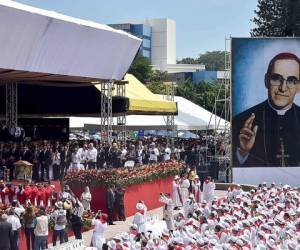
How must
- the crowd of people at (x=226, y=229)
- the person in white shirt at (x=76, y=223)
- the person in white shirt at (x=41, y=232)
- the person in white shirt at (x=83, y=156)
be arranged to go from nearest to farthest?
the crowd of people at (x=226, y=229), the person in white shirt at (x=41, y=232), the person in white shirt at (x=76, y=223), the person in white shirt at (x=83, y=156)

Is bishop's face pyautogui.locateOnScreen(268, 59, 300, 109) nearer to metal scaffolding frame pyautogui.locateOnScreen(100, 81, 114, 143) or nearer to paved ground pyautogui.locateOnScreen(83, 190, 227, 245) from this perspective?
metal scaffolding frame pyautogui.locateOnScreen(100, 81, 114, 143)

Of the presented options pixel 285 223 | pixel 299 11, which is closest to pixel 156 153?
pixel 285 223

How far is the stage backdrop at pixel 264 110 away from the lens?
44844mm

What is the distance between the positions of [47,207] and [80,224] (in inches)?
48.6

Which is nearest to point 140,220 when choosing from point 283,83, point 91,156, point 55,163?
point 55,163

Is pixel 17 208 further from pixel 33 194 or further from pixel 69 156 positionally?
pixel 69 156

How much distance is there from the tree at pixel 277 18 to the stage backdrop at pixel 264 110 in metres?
23.7

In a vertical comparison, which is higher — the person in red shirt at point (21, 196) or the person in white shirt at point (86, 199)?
the person in red shirt at point (21, 196)

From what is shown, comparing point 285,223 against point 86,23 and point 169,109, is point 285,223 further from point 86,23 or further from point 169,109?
point 169,109

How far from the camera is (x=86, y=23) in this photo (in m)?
34.6

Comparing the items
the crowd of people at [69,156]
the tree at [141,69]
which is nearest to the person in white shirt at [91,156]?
the crowd of people at [69,156]

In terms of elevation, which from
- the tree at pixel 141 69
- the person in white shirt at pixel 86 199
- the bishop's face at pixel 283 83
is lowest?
the person in white shirt at pixel 86 199

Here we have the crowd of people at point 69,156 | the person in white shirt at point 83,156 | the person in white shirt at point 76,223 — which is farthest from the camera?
the person in white shirt at point 83,156

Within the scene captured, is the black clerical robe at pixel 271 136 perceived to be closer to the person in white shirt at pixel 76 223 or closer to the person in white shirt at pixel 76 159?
the person in white shirt at pixel 76 159
